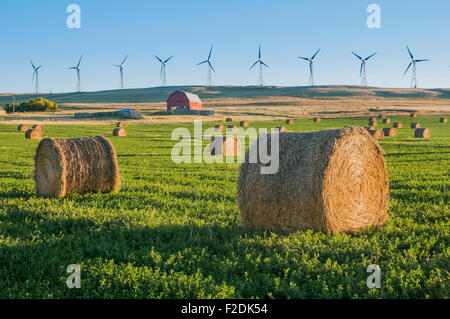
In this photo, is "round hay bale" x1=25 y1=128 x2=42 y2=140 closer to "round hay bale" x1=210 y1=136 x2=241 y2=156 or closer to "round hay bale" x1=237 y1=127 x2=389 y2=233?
"round hay bale" x1=210 y1=136 x2=241 y2=156

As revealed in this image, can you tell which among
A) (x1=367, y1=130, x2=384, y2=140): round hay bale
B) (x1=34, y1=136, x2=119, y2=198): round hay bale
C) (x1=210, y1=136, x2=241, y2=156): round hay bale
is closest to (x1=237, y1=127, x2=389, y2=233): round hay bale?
(x1=34, y1=136, x2=119, y2=198): round hay bale

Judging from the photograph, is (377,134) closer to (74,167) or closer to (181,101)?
(74,167)

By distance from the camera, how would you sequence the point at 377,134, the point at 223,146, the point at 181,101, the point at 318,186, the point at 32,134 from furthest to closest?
the point at 181,101 < the point at 32,134 < the point at 377,134 < the point at 223,146 < the point at 318,186

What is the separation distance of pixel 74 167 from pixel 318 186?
6.83 m

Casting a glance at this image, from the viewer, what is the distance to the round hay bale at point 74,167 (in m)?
11.3

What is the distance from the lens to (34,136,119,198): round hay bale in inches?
445

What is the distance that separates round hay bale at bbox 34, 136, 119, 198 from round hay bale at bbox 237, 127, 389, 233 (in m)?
4.80

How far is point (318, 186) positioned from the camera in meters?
7.91

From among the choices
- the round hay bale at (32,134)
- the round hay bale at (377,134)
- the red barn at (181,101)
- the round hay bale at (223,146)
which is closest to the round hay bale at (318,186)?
the round hay bale at (223,146)

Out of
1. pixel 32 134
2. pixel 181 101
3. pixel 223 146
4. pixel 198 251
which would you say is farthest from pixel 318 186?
pixel 181 101

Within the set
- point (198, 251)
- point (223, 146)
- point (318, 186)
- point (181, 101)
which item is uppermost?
point (181, 101)

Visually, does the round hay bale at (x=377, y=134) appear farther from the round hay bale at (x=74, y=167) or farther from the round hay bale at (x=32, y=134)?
the round hay bale at (x=32, y=134)

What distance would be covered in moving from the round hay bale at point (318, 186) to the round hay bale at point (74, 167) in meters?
4.80
